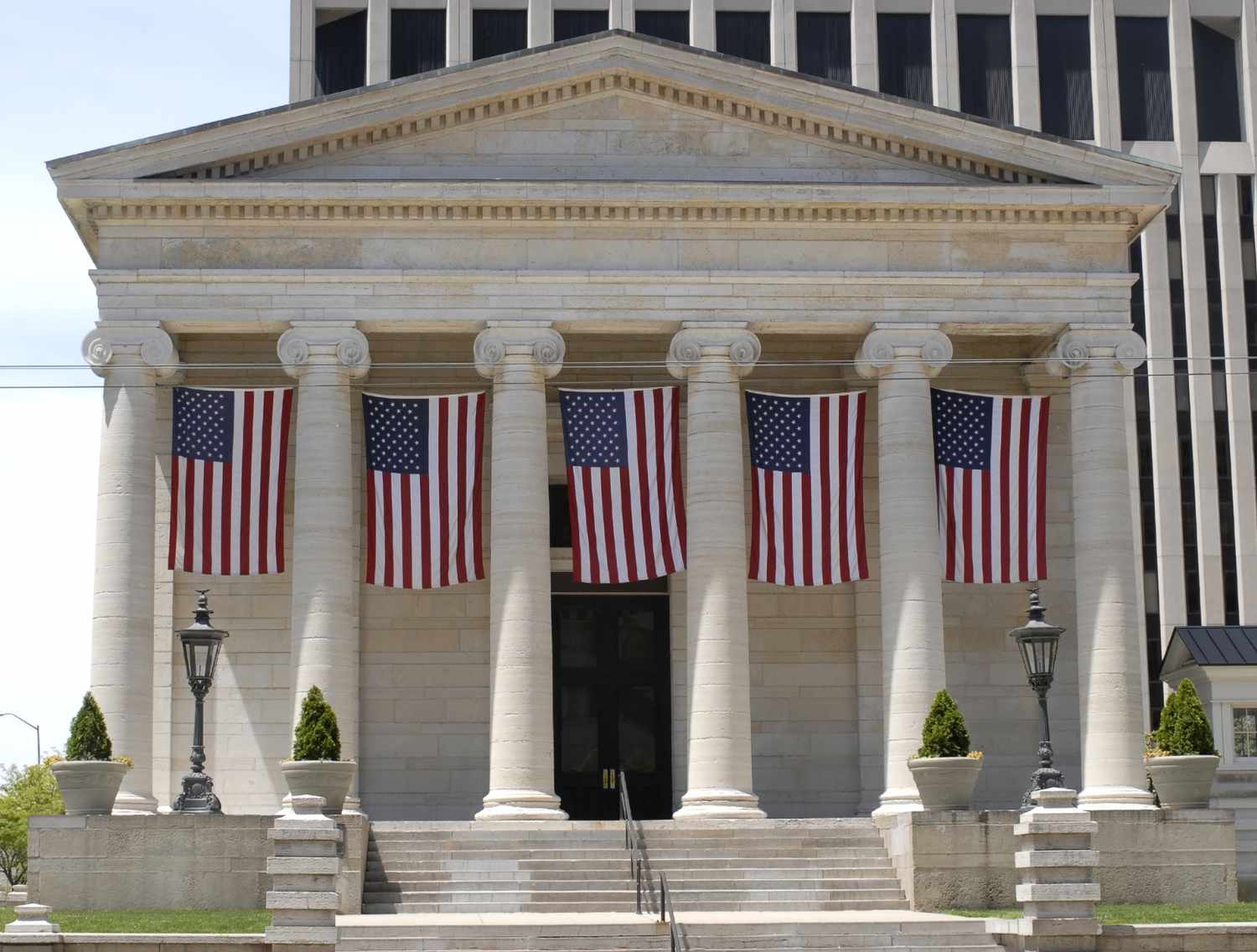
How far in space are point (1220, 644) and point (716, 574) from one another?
10.4 metres

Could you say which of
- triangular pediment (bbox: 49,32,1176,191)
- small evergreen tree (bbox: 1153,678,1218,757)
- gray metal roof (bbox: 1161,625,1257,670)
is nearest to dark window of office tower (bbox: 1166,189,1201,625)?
gray metal roof (bbox: 1161,625,1257,670)

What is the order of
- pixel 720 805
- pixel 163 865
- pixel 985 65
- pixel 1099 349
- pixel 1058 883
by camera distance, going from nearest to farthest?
pixel 1058 883, pixel 163 865, pixel 720 805, pixel 1099 349, pixel 985 65

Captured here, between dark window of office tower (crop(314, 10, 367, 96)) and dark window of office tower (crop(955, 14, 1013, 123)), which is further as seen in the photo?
dark window of office tower (crop(955, 14, 1013, 123))

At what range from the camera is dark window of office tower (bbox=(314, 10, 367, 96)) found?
207 ft

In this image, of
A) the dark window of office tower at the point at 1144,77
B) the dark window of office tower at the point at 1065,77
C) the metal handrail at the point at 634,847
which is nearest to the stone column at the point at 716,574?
the metal handrail at the point at 634,847

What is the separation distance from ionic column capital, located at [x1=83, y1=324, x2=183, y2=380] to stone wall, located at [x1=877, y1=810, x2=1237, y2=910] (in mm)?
15656

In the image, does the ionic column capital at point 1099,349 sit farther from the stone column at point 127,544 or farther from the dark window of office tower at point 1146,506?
the dark window of office tower at point 1146,506

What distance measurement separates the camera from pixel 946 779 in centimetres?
3353

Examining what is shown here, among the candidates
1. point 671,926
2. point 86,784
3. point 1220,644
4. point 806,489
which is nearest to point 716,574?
point 806,489

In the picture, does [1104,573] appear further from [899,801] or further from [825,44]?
[825,44]

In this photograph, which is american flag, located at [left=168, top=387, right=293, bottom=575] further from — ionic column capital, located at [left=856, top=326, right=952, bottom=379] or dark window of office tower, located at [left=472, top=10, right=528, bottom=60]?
dark window of office tower, located at [left=472, top=10, right=528, bottom=60]

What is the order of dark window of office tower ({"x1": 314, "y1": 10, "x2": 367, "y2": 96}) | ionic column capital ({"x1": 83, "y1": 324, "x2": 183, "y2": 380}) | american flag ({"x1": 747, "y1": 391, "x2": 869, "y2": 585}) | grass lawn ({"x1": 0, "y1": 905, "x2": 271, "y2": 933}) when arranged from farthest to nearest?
dark window of office tower ({"x1": 314, "y1": 10, "x2": 367, "y2": 96}) → ionic column capital ({"x1": 83, "y1": 324, "x2": 183, "y2": 380}) → american flag ({"x1": 747, "y1": 391, "x2": 869, "y2": 585}) → grass lawn ({"x1": 0, "y1": 905, "x2": 271, "y2": 933})

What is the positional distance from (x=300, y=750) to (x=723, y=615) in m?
8.37

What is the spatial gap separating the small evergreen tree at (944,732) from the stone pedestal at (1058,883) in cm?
620
